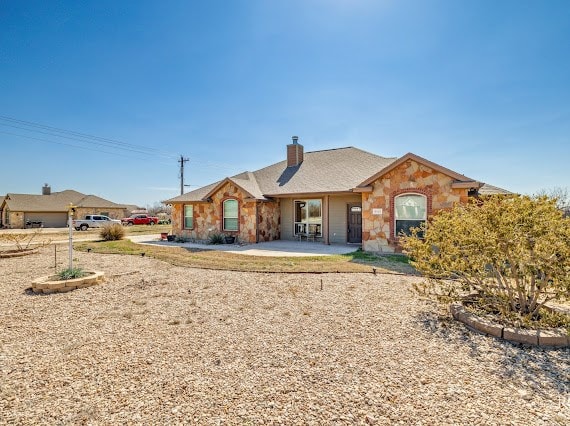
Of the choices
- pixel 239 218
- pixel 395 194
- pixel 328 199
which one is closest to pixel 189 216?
pixel 239 218

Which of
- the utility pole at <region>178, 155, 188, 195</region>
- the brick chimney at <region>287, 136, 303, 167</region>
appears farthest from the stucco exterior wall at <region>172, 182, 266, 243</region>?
the utility pole at <region>178, 155, 188, 195</region>

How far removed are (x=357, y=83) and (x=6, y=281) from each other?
14.2 metres

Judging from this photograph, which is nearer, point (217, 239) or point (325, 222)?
point (325, 222)

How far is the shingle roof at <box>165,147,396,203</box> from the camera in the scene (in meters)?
14.9

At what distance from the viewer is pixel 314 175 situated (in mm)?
16609

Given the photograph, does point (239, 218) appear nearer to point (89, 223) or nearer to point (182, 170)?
point (182, 170)

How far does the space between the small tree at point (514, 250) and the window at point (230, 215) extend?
12.5 metres

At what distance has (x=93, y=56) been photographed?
13.5 metres

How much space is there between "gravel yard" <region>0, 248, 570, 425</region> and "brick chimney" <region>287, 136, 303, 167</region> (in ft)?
46.7

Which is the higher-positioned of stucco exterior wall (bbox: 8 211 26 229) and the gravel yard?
stucco exterior wall (bbox: 8 211 26 229)

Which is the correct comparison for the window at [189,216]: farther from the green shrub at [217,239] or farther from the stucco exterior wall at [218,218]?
the green shrub at [217,239]

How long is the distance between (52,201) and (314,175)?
39.9 metres

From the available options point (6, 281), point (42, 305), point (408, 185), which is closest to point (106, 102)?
point (6, 281)

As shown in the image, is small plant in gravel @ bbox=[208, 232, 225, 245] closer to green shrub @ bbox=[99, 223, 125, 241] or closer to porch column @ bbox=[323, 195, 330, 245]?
porch column @ bbox=[323, 195, 330, 245]
